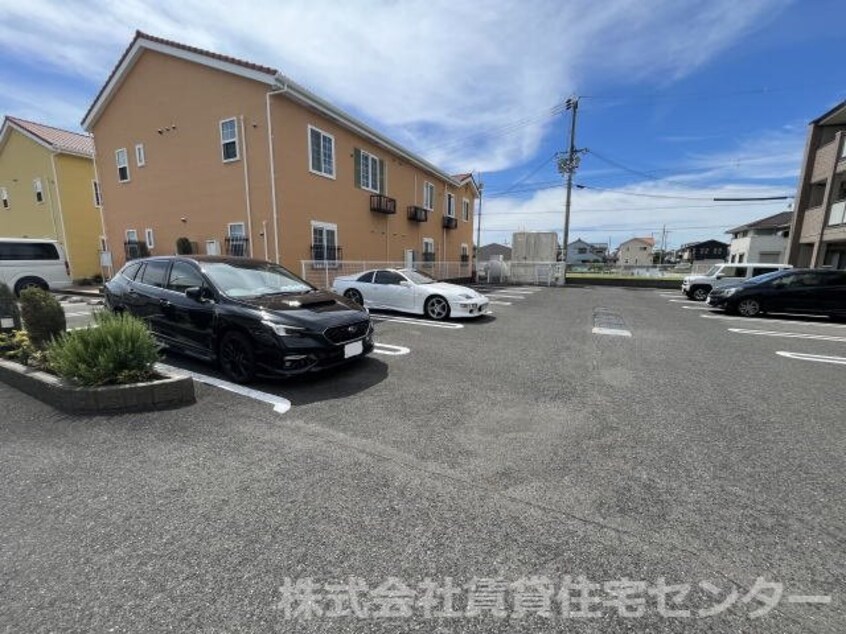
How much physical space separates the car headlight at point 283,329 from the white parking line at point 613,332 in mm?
5947

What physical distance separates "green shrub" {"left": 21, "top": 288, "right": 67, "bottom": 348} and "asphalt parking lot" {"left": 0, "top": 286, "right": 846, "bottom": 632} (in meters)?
0.64

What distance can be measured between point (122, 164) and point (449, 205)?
16.2 metres

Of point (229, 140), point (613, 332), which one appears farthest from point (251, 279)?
point (229, 140)

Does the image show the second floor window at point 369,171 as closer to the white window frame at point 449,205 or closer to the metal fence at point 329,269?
the metal fence at point 329,269

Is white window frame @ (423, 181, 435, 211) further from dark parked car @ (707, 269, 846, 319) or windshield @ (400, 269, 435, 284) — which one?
dark parked car @ (707, 269, 846, 319)

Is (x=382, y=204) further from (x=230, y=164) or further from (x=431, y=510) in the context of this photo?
(x=431, y=510)

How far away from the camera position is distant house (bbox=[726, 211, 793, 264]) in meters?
29.8

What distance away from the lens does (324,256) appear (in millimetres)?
13227

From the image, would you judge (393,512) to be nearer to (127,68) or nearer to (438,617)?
(438,617)

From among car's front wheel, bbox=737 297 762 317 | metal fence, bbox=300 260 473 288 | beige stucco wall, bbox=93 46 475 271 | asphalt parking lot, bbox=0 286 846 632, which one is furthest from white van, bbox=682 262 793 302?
beige stucco wall, bbox=93 46 475 271

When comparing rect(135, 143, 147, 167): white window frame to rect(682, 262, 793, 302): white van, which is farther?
rect(682, 262, 793, 302): white van

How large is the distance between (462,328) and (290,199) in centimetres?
743

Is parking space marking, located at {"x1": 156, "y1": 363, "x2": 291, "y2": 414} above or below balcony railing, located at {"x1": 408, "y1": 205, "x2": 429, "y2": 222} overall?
below

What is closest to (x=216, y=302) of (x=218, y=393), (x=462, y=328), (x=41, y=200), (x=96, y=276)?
(x=218, y=393)
